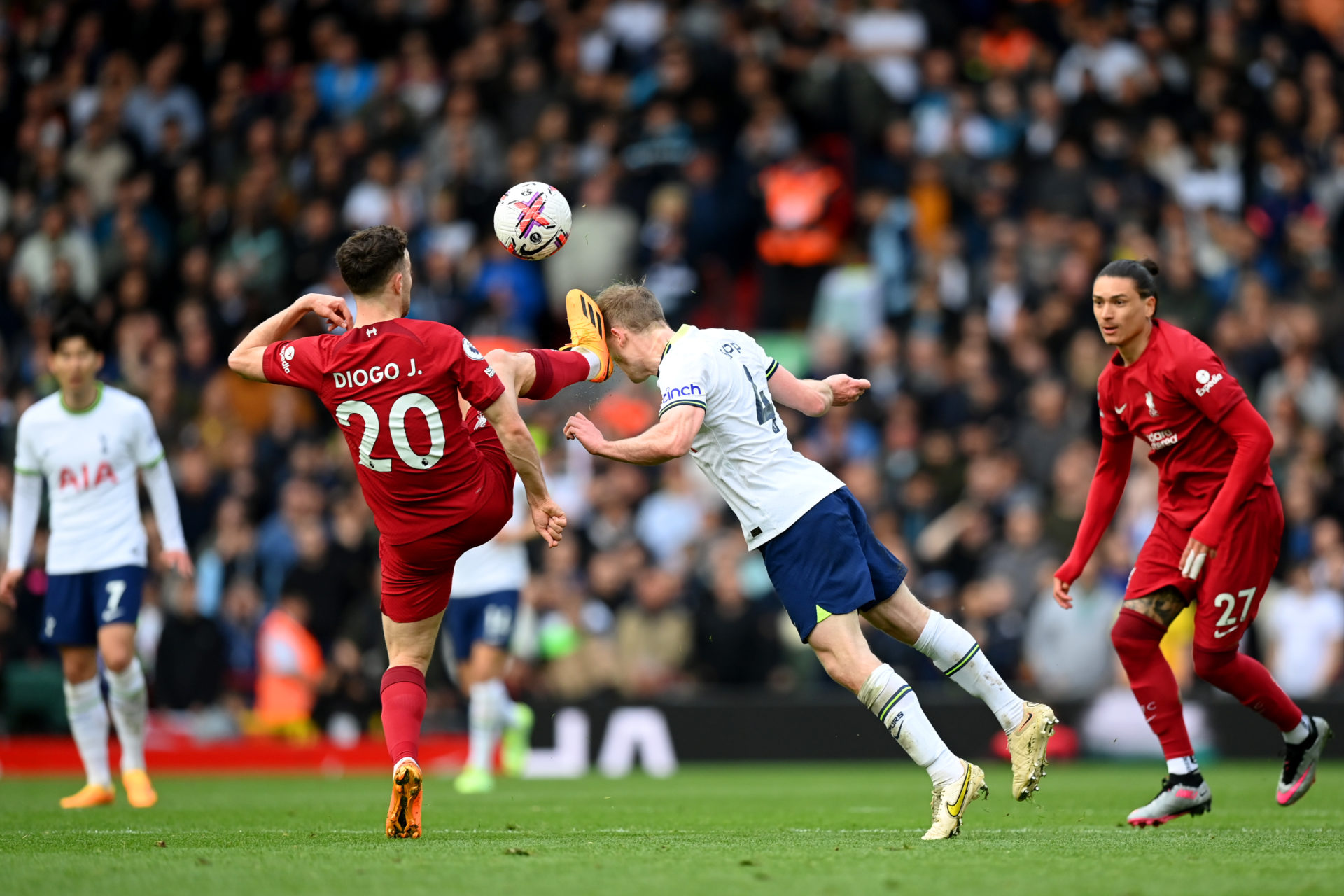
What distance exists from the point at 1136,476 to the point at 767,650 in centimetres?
381

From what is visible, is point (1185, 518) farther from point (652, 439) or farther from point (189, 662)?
point (189, 662)

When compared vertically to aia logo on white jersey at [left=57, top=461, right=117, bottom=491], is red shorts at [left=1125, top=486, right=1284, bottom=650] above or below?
below

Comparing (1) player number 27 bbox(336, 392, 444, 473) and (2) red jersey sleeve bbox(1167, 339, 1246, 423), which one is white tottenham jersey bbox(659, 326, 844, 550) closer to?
(1) player number 27 bbox(336, 392, 444, 473)

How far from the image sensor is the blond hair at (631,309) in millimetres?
8375

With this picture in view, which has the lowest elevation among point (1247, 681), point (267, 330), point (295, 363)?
point (1247, 681)

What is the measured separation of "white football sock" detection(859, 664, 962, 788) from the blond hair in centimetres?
205

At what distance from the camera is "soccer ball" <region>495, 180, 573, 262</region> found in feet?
29.0

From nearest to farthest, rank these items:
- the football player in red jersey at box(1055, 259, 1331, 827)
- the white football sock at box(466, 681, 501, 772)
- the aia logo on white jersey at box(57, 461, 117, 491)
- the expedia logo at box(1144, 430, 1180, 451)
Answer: the football player in red jersey at box(1055, 259, 1331, 827), the expedia logo at box(1144, 430, 1180, 451), the aia logo on white jersey at box(57, 461, 117, 491), the white football sock at box(466, 681, 501, 772)

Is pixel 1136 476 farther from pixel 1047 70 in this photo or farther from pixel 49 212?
pixel 49 212

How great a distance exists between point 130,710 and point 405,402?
13.1ft

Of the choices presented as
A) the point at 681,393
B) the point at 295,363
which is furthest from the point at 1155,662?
the point at 295,363

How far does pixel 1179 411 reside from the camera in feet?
27.8

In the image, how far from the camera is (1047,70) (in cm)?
1912

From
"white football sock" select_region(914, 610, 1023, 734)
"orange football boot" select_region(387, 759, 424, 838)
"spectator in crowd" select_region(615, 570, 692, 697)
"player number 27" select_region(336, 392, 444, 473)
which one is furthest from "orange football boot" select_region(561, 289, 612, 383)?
"spectator in crowd" select_region(615, 570, 692, 697)
